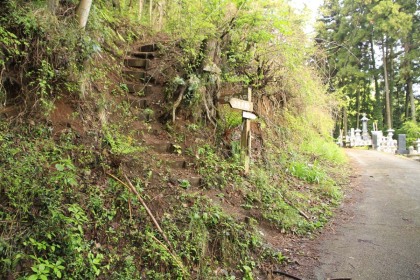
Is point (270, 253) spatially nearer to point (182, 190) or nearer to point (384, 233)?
point (182, 190)

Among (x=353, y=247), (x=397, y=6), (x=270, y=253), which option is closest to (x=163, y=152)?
(x=270, y=253)

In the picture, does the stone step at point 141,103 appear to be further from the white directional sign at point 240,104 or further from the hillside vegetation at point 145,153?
the white directional sign at point 240,104

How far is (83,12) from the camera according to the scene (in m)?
4.70

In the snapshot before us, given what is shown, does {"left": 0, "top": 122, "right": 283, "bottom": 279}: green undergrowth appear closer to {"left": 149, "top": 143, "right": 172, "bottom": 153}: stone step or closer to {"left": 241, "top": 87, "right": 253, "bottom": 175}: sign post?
{"left": 149, "top": 143, "right": 172, "bottom": 153}: stone step

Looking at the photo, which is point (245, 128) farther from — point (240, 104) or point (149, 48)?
point (149, 48)

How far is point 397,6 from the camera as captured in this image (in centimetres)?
2248

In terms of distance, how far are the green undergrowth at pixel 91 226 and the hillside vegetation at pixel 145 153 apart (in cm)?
1

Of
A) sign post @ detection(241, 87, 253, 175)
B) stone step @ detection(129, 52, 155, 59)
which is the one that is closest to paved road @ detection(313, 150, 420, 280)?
sign post @ detection(241, 87, 253, 175)

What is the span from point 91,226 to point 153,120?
3427mm

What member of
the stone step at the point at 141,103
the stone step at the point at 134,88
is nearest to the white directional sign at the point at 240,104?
the stone step at the point at 141,103

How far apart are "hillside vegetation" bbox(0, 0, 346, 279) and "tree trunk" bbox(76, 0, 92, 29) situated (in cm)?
11

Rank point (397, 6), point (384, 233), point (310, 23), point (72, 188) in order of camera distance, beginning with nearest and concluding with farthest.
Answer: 1. point (72, 188)
2. point (384, 233)
3. point (310, 23)
4. point (397, 6)

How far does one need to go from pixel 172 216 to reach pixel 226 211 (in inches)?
45.0

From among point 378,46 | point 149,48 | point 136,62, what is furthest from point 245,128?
point 378,46
